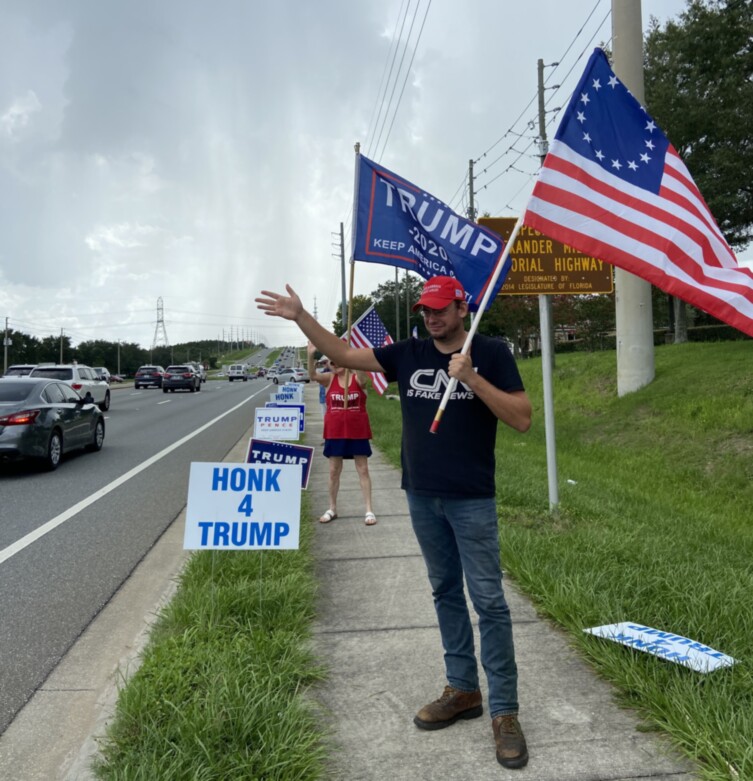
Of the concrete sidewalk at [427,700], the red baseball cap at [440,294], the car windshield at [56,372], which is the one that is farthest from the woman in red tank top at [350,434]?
the car windshield at [56,372]

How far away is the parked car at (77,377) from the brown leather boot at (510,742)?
20656 millimetres

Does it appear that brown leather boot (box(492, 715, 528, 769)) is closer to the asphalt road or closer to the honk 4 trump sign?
the honk 4 trump sign

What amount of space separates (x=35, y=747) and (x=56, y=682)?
28.2 inches

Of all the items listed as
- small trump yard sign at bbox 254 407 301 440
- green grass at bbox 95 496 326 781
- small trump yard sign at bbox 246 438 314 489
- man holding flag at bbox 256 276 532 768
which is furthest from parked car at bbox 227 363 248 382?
man holding flag at bbox 256 276 532 768

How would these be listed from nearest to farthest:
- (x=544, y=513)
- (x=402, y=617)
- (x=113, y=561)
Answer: (x=402, y=617), (x=113, y=561), (x=544, y=513)

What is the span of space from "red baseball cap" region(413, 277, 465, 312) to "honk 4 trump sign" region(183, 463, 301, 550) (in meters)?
1.84

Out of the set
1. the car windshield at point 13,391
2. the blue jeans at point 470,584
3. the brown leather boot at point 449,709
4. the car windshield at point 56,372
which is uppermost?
the car windshield at point 56,372

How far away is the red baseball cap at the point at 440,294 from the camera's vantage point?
3.10 meters

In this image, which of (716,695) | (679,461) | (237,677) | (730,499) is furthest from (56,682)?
(679,461)

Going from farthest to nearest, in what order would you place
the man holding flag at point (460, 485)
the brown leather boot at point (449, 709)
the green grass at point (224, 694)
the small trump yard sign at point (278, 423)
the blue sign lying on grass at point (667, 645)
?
1. the small trump yard sign at point (278, 423)
2. the blue sign lying on grass at point (667, 645)
3. the brown leather boot at point (449, 709)
4. the man holding flag at point (460, 485)
5. the green grass at point (224, 694)

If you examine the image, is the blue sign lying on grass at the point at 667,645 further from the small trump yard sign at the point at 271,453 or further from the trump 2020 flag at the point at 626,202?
the small trump yard sign at the point at 271,453

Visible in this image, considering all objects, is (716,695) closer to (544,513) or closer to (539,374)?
(544,513)

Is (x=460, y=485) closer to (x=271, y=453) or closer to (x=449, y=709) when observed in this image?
(x=449, y=709)

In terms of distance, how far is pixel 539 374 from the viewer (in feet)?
76.4
